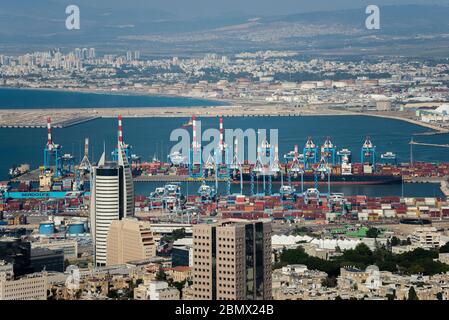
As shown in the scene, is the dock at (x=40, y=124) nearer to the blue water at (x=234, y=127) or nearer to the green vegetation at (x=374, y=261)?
the blue water at (x=234, y=127)

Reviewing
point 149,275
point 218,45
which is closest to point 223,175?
point 149,275

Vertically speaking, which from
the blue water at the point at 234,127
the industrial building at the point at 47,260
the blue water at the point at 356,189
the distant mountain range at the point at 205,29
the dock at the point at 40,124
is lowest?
the blue water at the point at 356,189

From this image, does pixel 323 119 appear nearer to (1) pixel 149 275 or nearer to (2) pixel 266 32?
(1) pixel 149 275

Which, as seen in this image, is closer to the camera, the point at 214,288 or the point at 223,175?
the point at 214,288

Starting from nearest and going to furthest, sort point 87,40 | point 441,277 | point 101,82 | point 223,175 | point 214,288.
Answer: point 214,288 → point 441,277 → point 223,175 → point 101,82 → point 87,40

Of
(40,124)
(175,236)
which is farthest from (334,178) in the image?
(40,124)

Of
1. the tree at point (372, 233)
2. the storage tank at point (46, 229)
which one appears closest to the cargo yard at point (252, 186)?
the storage tank at point (46, 229)
